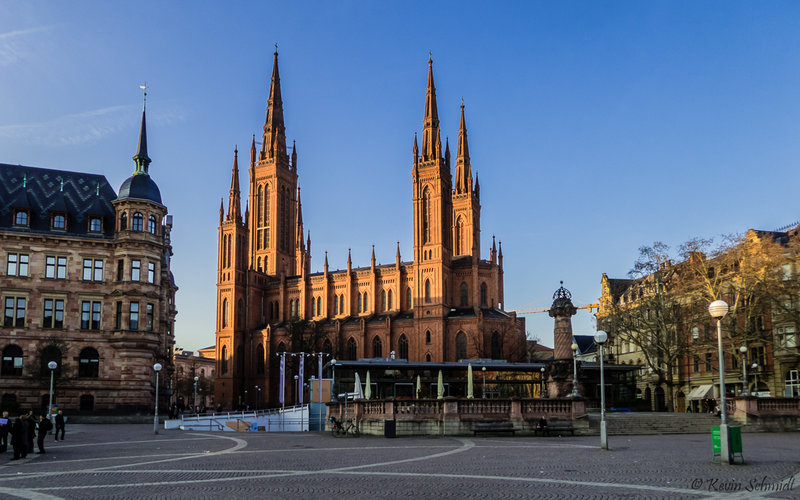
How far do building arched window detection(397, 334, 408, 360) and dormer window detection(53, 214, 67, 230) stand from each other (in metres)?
53.0

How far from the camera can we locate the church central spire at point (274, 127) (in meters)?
126

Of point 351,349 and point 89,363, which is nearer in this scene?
point 89,363

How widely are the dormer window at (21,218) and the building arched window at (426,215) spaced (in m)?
57.2

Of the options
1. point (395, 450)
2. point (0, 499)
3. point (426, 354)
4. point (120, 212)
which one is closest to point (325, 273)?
point (426, 354)

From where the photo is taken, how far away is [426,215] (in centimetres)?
10712

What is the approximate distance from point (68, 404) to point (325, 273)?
59.7 metres

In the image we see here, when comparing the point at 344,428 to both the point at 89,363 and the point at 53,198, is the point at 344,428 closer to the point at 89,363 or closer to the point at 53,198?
the point at 89,363

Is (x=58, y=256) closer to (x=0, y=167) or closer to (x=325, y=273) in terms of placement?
(x=0, y=167)

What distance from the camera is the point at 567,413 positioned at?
3228 cm

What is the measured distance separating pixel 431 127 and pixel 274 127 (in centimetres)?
2888

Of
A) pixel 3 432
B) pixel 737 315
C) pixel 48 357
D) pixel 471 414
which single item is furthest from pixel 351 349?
pixel 3 432

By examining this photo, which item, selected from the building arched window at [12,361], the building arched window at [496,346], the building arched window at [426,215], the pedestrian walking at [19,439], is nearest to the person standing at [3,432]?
the pedestrian walking at [19,439]

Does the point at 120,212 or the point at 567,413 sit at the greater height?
the point at 120,212

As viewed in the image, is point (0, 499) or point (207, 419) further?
point (207, 419)
